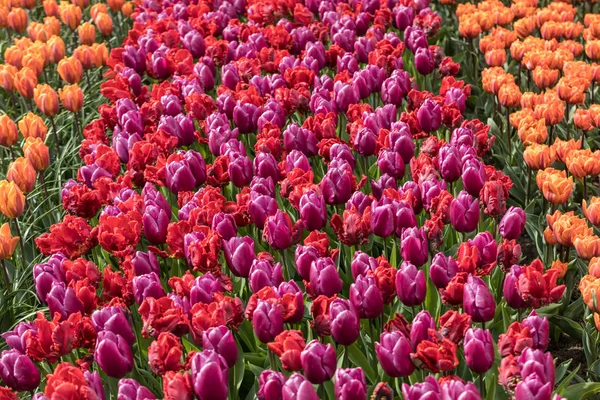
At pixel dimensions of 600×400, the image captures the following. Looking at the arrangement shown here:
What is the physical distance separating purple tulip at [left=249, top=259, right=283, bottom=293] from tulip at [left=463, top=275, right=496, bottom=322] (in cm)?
64

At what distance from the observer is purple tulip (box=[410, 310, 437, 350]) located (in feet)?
8.17

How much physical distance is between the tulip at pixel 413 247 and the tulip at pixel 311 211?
16.0 inches

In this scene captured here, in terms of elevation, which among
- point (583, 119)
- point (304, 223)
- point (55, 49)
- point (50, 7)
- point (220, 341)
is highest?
point (220, 341)

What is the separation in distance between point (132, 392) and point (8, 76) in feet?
11.7

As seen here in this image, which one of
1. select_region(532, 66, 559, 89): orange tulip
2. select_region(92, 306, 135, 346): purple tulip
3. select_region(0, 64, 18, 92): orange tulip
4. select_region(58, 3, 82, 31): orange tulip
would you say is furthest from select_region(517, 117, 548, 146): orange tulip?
select_region(58, 3, 82, 31): orange tulip

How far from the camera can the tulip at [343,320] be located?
2.57 metres

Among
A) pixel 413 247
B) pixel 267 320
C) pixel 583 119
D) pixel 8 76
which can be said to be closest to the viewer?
pixel 267 320

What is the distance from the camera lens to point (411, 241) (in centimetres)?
298

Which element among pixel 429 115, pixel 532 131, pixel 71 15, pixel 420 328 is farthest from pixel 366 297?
pixel 71 15

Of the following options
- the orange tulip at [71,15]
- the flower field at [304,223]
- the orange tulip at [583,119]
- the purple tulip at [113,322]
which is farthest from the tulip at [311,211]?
the orange tulip at [71,15]

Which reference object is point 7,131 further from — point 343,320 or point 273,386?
point 273,386

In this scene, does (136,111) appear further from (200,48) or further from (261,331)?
(261,331)

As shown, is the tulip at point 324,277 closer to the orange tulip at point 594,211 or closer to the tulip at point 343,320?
the tulip at point 343,320

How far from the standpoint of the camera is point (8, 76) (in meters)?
5.38
